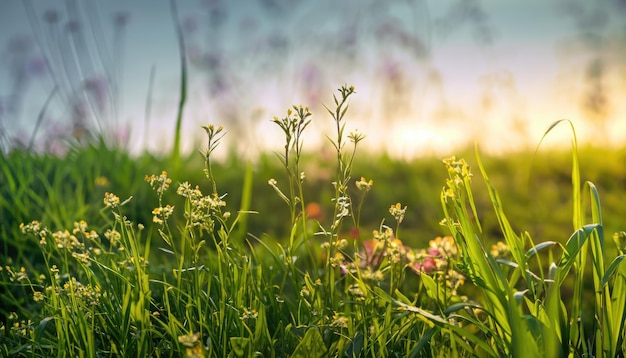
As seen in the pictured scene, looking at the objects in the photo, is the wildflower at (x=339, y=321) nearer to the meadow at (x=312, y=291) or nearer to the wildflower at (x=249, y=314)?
the meadow at (x=312, y=291)

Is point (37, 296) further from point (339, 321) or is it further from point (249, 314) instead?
point (339, 321)

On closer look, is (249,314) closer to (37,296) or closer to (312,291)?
(312,291)

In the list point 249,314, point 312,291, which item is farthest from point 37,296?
point 312,291

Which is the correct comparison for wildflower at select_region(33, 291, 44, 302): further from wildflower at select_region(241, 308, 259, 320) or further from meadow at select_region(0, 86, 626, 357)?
wildflower at select_region(241, 308, 259, 320)

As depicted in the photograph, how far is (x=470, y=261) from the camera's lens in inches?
61.2

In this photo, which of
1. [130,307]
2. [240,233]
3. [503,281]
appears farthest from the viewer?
[240,233]

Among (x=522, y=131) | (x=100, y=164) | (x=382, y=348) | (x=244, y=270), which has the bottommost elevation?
(x=382, y=348)

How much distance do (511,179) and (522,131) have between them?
649 mm

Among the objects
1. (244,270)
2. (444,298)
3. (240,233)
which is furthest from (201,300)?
(240,233)

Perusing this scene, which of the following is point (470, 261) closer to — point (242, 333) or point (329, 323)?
point (329, 323)

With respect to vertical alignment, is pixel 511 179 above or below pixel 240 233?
above

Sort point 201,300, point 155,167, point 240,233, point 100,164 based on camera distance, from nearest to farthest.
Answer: point 201,300
point 240,233
point 100,164
point 155,167

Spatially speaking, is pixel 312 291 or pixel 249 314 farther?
pixel 312 291

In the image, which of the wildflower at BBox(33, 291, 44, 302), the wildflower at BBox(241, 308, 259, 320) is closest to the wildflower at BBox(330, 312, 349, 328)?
the wildflower at BBox(241, 308, 259, 320)
